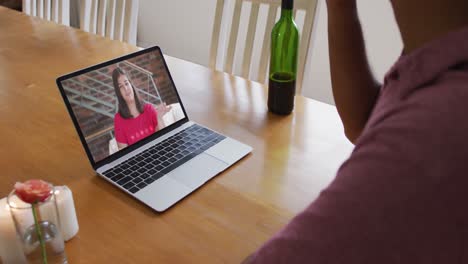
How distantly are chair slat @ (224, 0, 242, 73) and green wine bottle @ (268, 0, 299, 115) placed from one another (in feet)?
1.46

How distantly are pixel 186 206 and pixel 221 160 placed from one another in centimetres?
15

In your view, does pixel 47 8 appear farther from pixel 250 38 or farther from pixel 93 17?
pixel 250 38

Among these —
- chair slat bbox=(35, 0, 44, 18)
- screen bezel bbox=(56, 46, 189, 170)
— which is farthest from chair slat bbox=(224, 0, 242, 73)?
chair slat bbox=(35, 0, 44, 18)

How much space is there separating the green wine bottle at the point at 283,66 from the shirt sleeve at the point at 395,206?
0.71 meters

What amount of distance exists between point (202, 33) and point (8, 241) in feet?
8.43

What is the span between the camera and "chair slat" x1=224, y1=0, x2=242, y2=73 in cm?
150

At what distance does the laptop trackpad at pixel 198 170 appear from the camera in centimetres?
86

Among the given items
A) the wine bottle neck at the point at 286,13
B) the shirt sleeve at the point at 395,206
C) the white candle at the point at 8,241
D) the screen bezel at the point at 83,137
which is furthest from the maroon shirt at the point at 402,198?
the wine bottle neck at the point at 286,13

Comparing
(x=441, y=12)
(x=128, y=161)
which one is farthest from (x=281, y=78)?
(x=441, y=12)

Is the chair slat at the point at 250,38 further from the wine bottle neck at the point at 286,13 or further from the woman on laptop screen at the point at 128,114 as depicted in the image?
the woman on laptop screen at the point at 128,114

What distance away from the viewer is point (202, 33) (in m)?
3.08

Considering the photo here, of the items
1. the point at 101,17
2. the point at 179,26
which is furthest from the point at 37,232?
the point at 179,26

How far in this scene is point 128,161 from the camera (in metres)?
0.90

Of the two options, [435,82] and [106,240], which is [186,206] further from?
[435,82]
